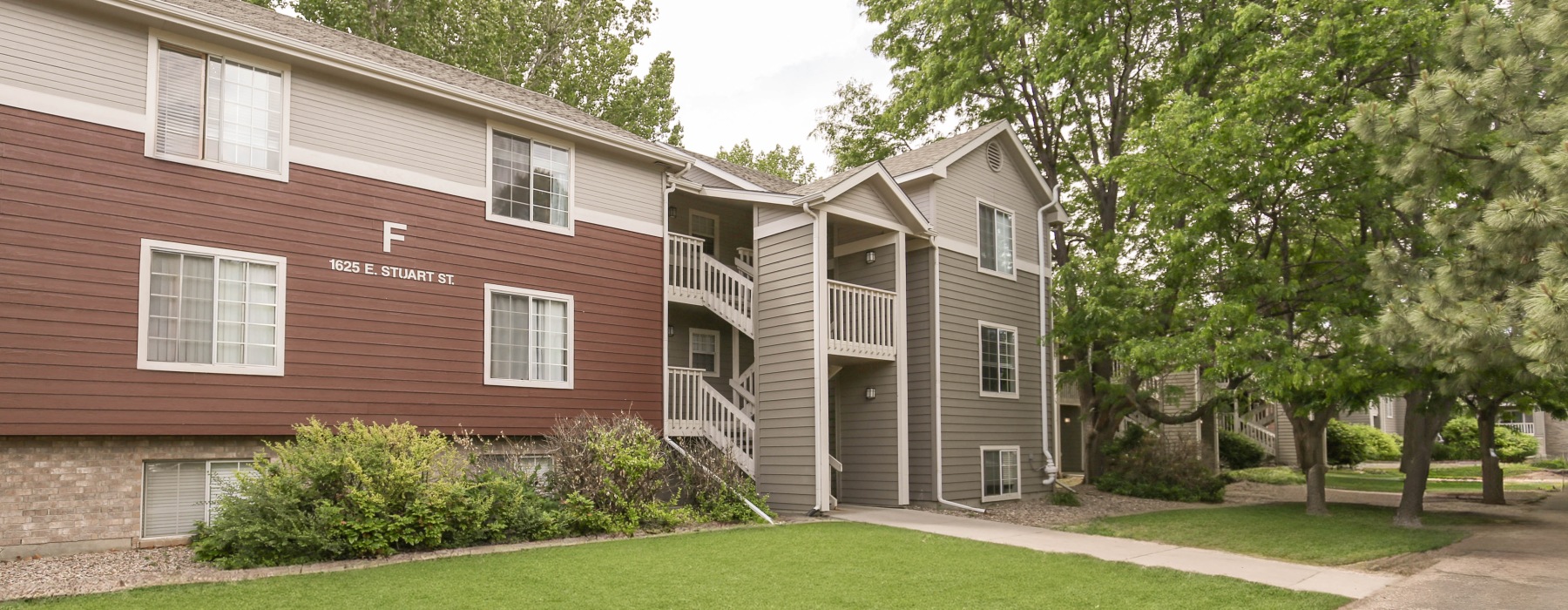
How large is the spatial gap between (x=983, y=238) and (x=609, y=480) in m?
9.52

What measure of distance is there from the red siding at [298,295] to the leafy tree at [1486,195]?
10469 millimetres

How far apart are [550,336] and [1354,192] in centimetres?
1211

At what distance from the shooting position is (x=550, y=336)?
1411 cm

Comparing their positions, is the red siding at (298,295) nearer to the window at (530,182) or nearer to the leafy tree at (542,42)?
the window at (530,182)

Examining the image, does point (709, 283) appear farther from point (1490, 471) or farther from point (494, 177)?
point (1490, 471)

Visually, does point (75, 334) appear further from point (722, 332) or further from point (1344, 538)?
point (1344, 538)

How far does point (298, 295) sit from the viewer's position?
11.6 meters

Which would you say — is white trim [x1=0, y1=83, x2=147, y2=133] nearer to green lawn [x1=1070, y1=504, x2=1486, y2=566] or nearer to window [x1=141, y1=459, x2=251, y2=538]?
window [x1=141, y1=459, x2=251, y2=538]

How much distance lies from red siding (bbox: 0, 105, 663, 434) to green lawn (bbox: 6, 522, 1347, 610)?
3087 mm

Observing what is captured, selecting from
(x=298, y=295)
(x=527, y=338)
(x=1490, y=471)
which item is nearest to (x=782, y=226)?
(x=527, y=338)

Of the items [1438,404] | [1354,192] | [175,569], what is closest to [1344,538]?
[1438,404]

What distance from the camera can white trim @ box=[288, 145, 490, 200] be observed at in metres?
11.9

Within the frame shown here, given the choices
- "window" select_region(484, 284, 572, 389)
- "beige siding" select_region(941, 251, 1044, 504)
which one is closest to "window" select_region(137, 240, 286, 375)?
"window" select_region(484, 284, 572, 389)

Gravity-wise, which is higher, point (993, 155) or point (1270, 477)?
point (993, 155)
